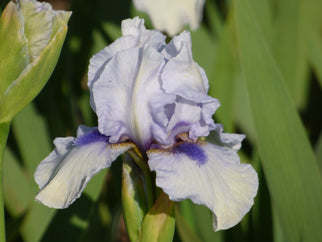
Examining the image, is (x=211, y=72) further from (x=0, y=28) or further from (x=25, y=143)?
(x=0, y=28)

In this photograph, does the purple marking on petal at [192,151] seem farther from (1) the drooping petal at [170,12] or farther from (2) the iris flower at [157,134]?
(1) the drooping petal at [170,12]

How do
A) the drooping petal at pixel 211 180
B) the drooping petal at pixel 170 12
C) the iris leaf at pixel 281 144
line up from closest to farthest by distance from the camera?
the drooping petal at pixel 211 180, the iris leaf at pixel 281 144, the drooping petal at pixel 170 12

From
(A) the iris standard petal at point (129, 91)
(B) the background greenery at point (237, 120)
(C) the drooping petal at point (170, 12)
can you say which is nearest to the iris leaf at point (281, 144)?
(B) the background greenery at point (237, 120)

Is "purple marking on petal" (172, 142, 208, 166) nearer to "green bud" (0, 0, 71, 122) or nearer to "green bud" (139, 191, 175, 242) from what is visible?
"green bud" (139, 191, 175, 242)

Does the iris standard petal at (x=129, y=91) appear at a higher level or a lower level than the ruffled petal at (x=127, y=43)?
lower

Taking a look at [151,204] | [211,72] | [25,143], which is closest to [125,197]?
[151,204]

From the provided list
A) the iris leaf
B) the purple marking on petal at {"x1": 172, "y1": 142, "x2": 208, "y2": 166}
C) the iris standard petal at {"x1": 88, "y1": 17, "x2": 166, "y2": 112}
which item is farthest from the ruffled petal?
the iris leaf

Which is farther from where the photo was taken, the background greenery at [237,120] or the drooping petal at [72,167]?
the background greenery at [237,120]

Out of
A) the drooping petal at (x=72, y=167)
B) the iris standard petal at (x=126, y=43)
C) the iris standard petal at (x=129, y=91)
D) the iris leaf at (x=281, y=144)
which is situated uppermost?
the iris standard petal at (x=126, y=43)

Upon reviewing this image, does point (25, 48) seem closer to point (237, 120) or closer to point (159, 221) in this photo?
point (159, 221)
